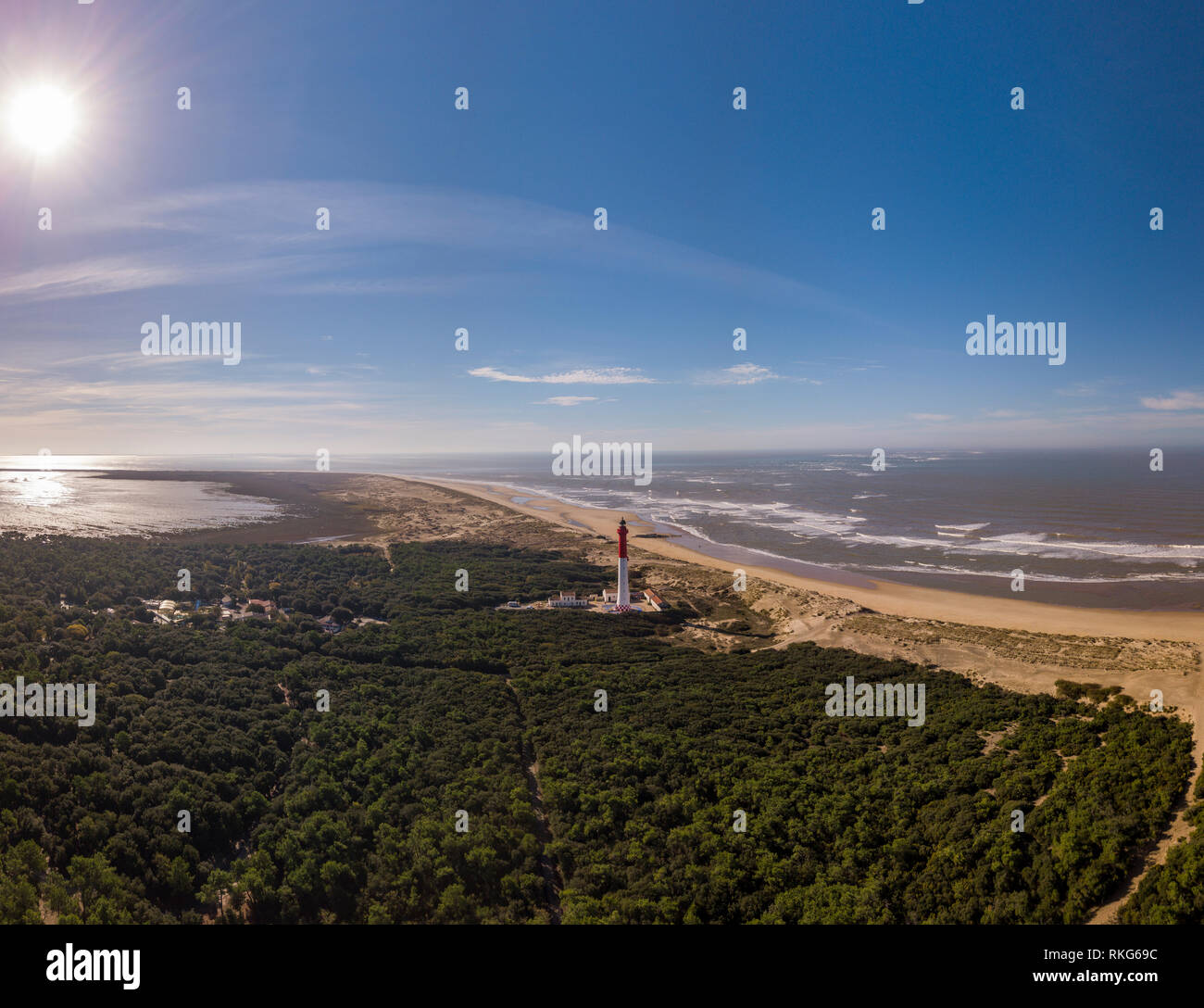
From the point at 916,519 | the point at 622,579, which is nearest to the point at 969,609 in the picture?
the point at 622,579

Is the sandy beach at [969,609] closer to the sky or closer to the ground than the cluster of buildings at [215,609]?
closer to the ground

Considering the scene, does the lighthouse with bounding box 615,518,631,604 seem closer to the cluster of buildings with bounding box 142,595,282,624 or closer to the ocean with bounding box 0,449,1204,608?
the ocean with bounding box 0,449,1204,608

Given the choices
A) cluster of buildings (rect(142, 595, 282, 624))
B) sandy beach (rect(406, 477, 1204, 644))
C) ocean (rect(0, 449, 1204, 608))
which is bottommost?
sandy beach (rect(406, 477, 1204, 644))

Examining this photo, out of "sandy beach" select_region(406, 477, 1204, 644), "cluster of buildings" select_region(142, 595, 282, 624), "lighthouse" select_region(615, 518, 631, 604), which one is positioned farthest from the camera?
"lighthouse" select_region(615, 518, 631, 604)

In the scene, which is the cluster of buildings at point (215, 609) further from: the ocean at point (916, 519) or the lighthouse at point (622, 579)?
the ocean at point (916, 519)

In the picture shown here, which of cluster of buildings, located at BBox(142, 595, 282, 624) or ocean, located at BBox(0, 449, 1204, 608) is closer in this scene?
cluster of buildings, located at BBox(142, 595, 282, 624)

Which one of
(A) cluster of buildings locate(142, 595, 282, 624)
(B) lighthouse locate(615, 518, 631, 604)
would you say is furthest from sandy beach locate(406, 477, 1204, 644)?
(A) cluster of buildings locate(142, 595, 282, 624)

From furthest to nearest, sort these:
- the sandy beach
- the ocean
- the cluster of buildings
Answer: the ocean < the sandy beach < the cluster of buildings

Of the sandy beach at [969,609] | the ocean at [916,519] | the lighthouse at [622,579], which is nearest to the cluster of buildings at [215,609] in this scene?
the lighthouse at [622,579]

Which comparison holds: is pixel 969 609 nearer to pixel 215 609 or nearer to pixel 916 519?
pixel 916 519
